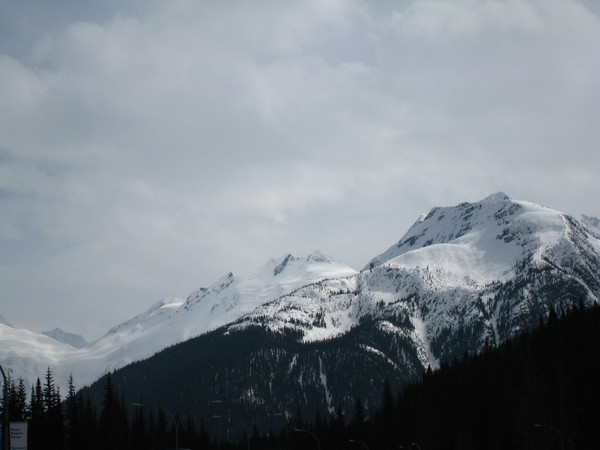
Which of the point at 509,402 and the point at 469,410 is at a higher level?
the point at 469,410

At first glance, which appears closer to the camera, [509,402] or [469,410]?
[509,402]

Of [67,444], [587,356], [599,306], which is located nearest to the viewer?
[67,444]

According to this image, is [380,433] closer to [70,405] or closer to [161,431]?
[161,431]

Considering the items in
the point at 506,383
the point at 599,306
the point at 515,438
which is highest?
the point at 599,306

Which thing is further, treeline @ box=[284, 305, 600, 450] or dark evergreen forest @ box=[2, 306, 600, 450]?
treeline @ box=[284, 305, 600, 450]

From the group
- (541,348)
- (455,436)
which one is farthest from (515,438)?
(541,348)

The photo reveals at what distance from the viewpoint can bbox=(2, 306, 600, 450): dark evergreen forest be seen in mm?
106625

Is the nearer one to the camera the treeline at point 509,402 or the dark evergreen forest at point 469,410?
the dark evergreen forest at point 469,410

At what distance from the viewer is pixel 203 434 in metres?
160

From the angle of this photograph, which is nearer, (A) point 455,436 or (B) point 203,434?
(A) point 455,436

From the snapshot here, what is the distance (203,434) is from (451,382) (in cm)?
5018

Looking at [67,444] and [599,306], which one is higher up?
[599,306]

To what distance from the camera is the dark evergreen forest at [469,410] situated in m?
107

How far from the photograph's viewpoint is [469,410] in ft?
444
